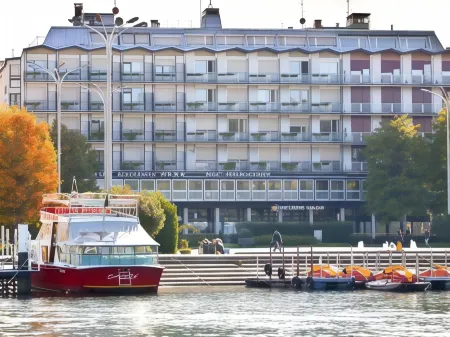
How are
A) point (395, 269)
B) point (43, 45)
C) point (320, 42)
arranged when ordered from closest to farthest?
1. point (395, 269)
2. point (43, 45)
3. point (320, 42)

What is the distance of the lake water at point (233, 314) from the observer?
42.2 metres

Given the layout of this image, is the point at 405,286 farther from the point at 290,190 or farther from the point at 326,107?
the point at 326,107

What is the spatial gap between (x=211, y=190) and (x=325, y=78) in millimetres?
15830

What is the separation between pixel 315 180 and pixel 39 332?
81491 mm

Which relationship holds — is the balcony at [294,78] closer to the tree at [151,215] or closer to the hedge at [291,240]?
the hedge at [291,240]

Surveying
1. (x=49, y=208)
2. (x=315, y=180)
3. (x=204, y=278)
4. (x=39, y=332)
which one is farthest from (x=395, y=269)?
(x=315, y=180)

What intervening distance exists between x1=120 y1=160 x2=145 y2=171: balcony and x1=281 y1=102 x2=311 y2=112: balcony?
14.9m

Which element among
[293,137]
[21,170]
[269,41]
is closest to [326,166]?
[293,137]

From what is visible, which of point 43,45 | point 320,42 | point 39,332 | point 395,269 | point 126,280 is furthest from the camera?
point 320,42

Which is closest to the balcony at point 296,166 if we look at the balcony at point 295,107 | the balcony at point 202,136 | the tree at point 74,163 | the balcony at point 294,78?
the balcony at point 295,107

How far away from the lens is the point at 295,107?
12269 cm

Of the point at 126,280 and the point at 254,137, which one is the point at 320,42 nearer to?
the point at 254,137

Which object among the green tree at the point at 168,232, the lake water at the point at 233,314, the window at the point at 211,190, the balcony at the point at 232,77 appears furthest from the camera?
the balcony at the point at 232,77

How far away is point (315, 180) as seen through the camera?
12156cm
